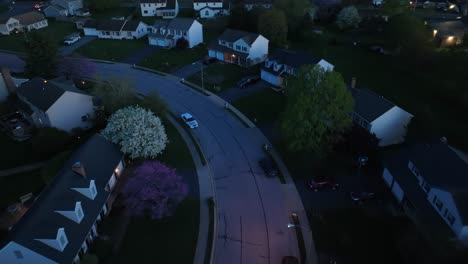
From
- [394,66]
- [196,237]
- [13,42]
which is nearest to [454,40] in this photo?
[394,66]

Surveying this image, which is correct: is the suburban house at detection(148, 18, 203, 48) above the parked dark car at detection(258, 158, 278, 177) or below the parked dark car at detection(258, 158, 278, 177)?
above

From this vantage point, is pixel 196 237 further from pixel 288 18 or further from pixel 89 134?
pixel 288 18

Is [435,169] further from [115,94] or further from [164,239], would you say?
[115,94]

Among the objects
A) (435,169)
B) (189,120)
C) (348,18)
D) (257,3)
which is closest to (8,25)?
(257,3)

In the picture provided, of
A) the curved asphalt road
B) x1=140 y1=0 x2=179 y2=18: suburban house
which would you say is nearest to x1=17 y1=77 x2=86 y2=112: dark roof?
the curved asphalt road

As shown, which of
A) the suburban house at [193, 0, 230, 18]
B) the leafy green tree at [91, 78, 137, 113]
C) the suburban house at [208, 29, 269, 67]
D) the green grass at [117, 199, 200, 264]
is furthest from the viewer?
the suburban house at [193, 0, 230, 18]

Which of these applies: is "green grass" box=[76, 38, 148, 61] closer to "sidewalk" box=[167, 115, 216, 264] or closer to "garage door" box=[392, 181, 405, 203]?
"sidewalk" box=[167, 115, 216, 264]

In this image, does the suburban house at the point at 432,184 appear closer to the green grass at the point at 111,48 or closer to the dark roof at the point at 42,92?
the dark roof at the point at 42,92
